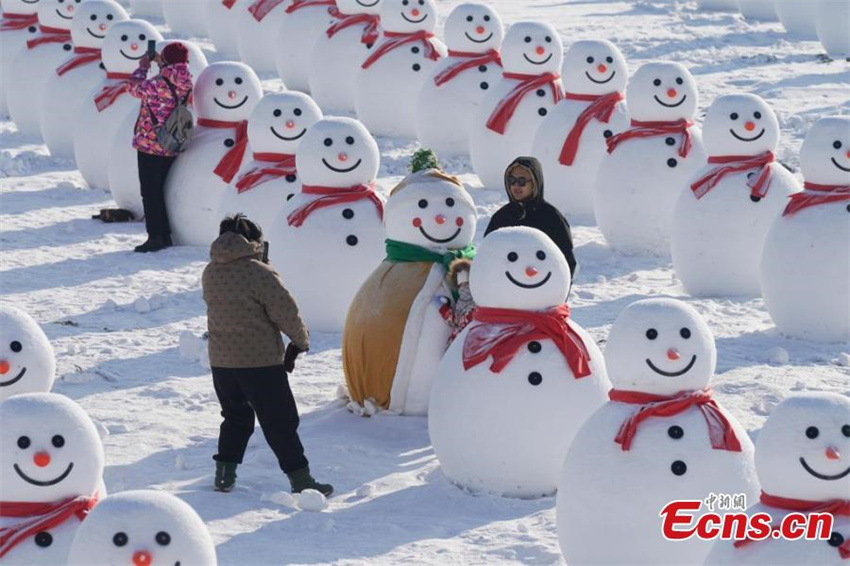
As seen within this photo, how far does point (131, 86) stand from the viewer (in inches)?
471

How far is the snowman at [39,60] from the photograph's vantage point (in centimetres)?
1502

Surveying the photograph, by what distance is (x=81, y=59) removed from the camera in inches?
563

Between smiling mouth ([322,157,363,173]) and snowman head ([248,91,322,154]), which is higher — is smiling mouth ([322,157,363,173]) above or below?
below

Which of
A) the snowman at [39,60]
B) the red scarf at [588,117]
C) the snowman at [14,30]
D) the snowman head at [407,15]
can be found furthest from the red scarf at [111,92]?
the red scarf at [588,117]

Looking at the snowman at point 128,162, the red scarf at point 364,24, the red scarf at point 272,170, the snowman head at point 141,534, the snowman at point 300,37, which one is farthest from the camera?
the snowman at point 300,37

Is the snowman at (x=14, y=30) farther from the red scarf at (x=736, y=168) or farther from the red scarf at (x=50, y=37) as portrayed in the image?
the red scarf at (x=736, y=168)

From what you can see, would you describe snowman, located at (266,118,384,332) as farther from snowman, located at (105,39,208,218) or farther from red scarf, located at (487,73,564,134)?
red scarf, located at (487,73,564,134)

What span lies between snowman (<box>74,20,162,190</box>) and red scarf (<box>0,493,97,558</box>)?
7.05 meters

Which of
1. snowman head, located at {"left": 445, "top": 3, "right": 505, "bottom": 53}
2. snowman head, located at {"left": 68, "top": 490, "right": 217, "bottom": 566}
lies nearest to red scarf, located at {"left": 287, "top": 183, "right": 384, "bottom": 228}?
snowman head, located at {"left": 445, "top": 3, "right": 505, "bottom": 53}

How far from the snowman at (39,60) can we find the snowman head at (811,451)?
10.6m

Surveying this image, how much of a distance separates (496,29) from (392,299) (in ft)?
20.1

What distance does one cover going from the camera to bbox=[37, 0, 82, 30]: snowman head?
48.9 ft

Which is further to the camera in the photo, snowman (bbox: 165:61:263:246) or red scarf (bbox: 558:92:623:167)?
red scarf (bbox: 558:92:623:167)

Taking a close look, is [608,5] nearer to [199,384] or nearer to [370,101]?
[370,101]
